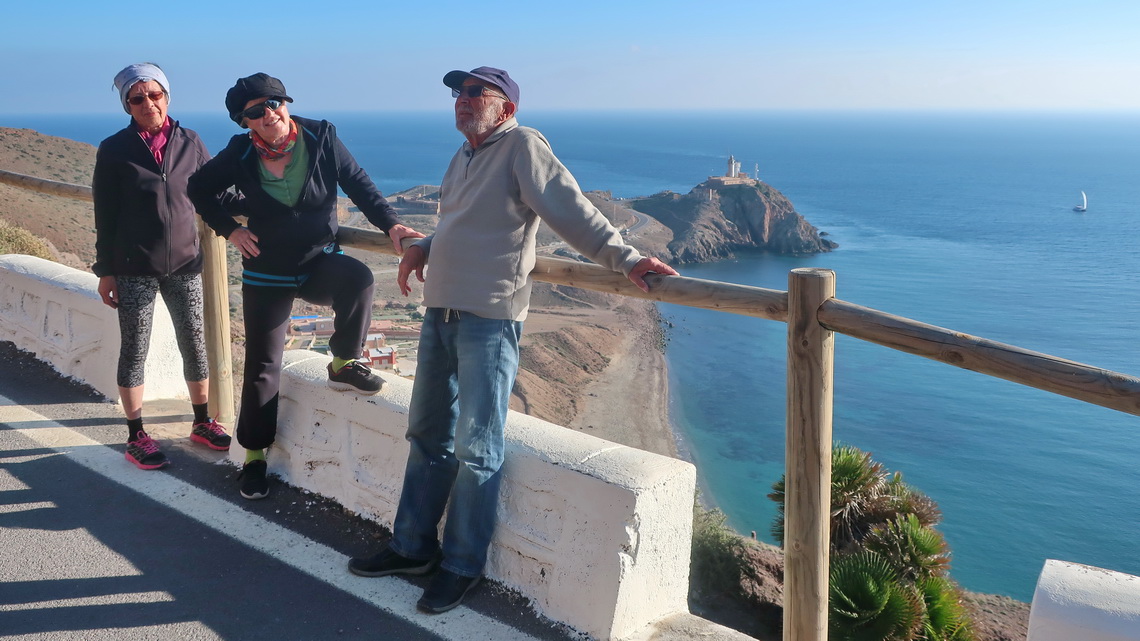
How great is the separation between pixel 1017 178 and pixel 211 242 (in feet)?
613

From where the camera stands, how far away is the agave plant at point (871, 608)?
9.74 m

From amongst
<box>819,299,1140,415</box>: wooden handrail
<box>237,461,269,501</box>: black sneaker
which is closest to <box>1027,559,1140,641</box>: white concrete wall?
<box>819,299,1140,415</box>: wooden handrail

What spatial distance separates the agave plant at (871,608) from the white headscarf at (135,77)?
8.72 metres

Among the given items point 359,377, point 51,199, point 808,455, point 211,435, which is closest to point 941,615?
point 808,455

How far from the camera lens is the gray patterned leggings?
4.07 m

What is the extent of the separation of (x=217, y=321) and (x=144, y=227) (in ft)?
2.74

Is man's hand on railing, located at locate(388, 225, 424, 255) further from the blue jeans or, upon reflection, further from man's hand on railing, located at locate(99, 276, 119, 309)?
man's hand on railing, located at locate(99, 276, 119, 309)

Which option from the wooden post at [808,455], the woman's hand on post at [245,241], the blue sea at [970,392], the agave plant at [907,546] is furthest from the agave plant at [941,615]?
the blue sea at [970,392]

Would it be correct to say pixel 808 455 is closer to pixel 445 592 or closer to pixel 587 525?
pixel 587 525

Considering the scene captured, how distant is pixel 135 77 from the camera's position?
3.73 m

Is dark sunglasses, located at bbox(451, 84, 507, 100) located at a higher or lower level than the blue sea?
higher

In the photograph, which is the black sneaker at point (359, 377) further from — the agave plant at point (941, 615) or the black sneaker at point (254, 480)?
the agave plant at point (941, 615)

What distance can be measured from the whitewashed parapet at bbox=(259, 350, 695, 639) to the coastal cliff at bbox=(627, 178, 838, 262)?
87446 millimetres

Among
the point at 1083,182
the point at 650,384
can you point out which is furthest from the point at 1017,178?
the point at 650,384
